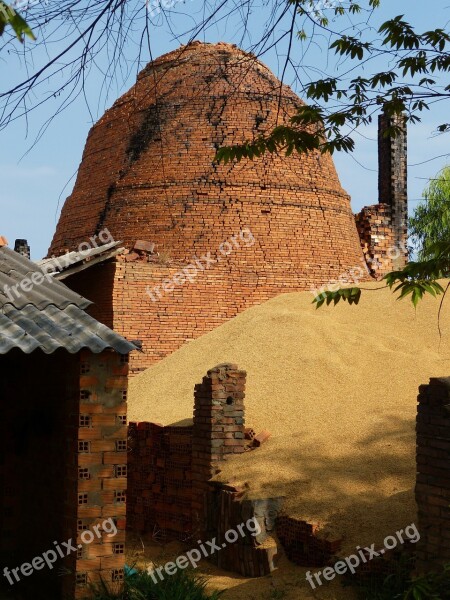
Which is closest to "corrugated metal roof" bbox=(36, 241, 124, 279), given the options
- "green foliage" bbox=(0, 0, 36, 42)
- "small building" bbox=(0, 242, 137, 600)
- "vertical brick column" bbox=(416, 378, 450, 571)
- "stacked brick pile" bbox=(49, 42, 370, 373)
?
"stacked brick pile" bbox=(49, 42, 370, 373)

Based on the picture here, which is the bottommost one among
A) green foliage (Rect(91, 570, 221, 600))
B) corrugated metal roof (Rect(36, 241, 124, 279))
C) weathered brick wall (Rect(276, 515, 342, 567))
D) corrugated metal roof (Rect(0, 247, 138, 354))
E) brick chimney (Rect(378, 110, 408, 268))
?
green foliage (Rect(91, 570, 221, 600))

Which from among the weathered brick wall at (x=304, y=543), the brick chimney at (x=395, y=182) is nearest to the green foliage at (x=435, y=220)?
the brick chimney at (x=395, y=182)

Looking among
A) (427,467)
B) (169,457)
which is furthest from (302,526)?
(169,457)

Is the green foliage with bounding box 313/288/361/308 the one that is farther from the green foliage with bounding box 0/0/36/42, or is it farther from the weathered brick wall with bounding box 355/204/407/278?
the weathered brick wall with bounding box 355/204/407/278

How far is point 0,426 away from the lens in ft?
21.1

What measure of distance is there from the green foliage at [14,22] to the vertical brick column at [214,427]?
7055mm

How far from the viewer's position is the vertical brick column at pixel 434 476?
223 inches

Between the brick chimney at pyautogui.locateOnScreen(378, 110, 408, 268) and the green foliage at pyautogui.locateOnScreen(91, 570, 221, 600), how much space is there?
1442 centimetres

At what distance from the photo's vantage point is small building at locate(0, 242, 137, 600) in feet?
17.0

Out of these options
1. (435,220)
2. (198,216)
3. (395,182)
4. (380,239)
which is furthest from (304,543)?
(435,220)

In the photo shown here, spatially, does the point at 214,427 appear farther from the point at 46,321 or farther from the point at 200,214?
the point at 200,214

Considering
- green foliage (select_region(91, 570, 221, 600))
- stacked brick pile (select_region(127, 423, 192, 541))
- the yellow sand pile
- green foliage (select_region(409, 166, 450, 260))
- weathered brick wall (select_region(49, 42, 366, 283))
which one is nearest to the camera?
green foliage (select_region(91, 570, 221, 600))

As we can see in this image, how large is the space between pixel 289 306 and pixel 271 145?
9526 mm

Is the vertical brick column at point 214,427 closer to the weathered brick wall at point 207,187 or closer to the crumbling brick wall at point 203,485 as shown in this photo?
the crumbling brick wall at point 203,485
